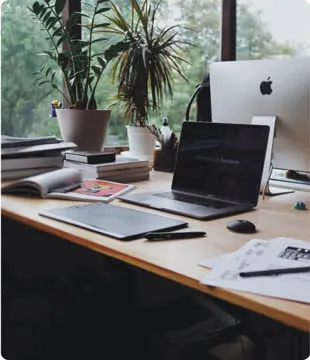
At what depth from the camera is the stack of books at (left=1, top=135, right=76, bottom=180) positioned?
6.31 ft

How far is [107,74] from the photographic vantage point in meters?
2.71

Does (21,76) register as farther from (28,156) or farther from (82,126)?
(28,156)

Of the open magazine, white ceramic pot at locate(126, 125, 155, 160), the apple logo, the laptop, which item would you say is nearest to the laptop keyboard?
the laptop

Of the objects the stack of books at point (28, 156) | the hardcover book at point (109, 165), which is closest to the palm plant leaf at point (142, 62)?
the hardcover book at point (109, 165)

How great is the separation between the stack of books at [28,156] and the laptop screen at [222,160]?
50cm

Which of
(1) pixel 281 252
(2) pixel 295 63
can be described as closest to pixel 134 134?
(2) pixel 295 63

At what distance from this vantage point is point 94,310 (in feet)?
7.14

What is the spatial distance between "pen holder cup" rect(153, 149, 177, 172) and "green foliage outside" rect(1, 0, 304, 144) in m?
0.26

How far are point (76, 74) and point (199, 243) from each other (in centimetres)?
133

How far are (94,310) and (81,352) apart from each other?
0.17 meters

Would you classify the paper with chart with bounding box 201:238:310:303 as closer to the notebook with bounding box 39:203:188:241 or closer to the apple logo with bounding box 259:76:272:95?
the notebook with bounding box 39:203:188:241

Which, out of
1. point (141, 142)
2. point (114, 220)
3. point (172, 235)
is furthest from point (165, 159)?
point (172, 235)

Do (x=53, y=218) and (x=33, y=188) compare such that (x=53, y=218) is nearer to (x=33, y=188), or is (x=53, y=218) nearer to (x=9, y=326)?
(x=33, y=188)

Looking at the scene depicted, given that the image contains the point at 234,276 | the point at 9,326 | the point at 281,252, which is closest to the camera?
the point at 234,276
